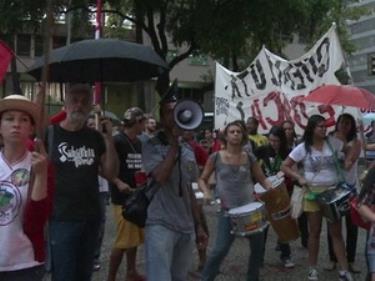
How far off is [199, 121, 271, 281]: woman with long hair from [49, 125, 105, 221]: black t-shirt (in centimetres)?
167

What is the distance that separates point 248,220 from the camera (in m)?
6.13

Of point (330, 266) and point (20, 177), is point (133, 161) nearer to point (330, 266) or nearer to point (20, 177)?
point (330, 266)

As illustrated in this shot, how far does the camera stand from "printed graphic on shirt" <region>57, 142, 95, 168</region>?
486 cm

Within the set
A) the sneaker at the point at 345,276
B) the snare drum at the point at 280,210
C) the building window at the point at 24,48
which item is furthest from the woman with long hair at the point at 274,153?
the building window at the point at 24,48

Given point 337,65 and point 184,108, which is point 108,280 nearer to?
point 184,108

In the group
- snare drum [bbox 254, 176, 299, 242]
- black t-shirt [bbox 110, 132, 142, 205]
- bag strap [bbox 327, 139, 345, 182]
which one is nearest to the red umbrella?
bag strap [bbox 327, 139, 345, 182]

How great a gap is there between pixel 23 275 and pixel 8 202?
1.33ft

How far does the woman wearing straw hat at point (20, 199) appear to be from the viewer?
368 centimetres

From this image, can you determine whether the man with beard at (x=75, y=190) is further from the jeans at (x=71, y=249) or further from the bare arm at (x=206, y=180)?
the bare arm at (x=206, y=180)

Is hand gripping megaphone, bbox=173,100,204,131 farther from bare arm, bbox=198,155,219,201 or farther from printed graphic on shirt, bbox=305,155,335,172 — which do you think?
printed graphic on shirt, bbox=305,155,335,172

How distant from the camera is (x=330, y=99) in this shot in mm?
8031

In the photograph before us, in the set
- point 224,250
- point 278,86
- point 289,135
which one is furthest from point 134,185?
point 278,86

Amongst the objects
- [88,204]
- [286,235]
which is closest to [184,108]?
[88,204]

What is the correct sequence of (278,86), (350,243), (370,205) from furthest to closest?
(278,86) → (350,243) → (370,205)
